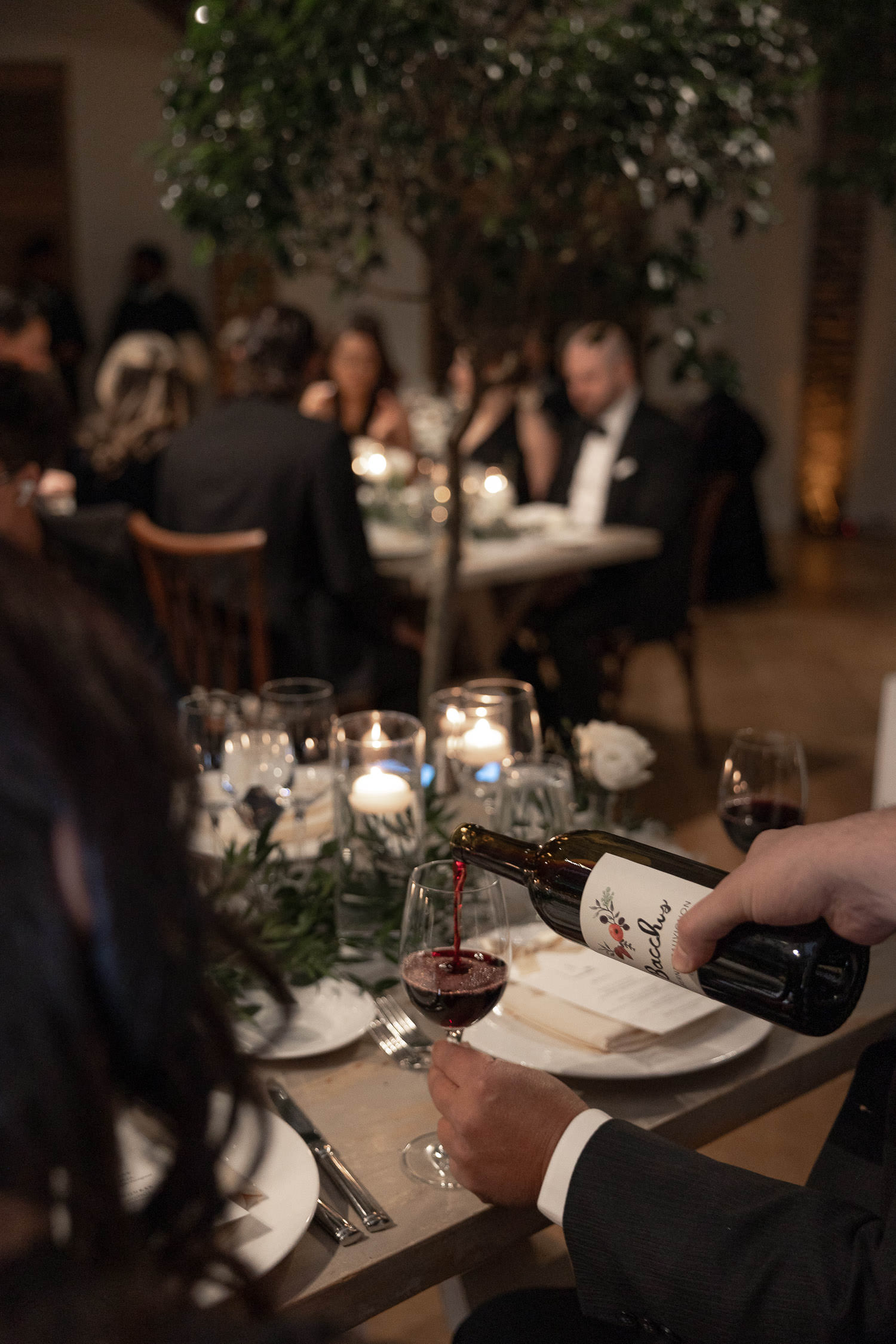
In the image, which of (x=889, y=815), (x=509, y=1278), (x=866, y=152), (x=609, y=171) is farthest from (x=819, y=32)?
(x=509, y=1278)

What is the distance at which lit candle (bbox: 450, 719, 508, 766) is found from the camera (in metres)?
1.54

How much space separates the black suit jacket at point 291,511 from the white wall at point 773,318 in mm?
5414

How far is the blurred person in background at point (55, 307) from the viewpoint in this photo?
7.77 m

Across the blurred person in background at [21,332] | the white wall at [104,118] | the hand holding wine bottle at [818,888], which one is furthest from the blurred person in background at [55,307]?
the hand holding wine bottle at [818,888]

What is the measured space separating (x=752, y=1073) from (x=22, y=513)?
1.74 m

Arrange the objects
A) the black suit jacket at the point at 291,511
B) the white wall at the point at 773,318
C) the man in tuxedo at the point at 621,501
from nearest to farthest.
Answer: the black suit jacket at the point at 291,511
the man in tuxedo at the point at 621,501
the white wall at the point at 773,318

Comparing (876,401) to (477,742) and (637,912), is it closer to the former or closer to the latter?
(477,742)

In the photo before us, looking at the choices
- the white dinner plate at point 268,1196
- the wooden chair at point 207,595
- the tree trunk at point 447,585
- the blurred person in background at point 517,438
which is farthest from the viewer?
the blurred person in background at point 517,438

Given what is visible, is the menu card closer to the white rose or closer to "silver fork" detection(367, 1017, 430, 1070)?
"silver fork" detection(367, 1017, 430, 1070)

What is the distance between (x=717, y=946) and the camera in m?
0.94

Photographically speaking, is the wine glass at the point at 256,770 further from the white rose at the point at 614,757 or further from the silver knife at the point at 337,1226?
the silver knife at the point at 337,1226

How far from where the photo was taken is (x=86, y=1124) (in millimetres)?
462

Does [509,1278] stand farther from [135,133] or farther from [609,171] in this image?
[135,133]

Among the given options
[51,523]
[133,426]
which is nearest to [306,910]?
[51,523]
